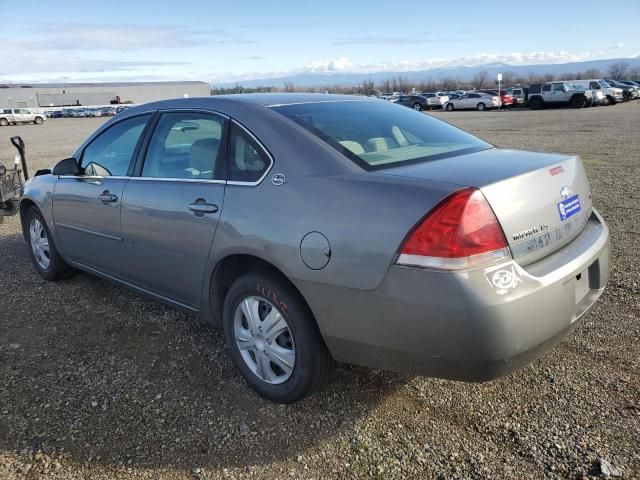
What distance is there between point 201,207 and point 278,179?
1.94 feet

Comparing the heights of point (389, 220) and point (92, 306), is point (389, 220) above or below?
above

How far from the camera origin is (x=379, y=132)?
3217 millimetres

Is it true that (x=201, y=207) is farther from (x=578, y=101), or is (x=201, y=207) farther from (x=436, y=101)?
(x=436, y=101)

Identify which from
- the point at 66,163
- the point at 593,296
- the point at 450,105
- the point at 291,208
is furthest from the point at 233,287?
the point at 450,105

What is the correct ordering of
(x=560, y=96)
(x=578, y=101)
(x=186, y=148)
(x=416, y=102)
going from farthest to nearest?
1. (x=416, y=102)
2. (x=560, y=96)
3. (x=578, y=101)
4. (x=186, y=148)

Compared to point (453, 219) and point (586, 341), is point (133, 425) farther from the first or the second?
point (586, 341)

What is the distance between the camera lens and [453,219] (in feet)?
7.35

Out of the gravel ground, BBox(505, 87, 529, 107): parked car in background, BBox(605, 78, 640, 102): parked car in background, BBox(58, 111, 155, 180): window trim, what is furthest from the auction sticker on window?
BBox(605, 78, 640, 102): parked car in background

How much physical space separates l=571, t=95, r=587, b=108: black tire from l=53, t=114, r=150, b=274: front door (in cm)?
3889

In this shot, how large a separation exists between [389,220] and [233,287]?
1101 millimetres

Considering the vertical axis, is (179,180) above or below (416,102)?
above

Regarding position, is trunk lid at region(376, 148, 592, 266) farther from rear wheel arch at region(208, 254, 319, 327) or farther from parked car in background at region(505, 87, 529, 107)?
parked car in background at region(505, 87, 529, 107)

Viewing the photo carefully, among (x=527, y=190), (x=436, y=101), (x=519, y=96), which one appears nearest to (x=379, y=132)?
(x=527, y=190)

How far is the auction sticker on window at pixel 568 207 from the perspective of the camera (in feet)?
8.73
